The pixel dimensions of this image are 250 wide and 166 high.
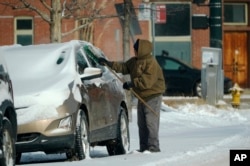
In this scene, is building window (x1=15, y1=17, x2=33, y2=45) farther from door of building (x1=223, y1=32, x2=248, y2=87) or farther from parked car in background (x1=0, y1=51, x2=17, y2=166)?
parked car in background (x1=0, y1=51, x2=17, y2=166)

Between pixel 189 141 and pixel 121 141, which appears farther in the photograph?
pixel 189 141

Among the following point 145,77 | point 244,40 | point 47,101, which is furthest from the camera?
point 244,40

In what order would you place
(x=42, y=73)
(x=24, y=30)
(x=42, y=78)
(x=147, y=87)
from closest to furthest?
(x=42, y=78)
(x=42, y=73)
(x=147, y=87)
(x=24, y=30)

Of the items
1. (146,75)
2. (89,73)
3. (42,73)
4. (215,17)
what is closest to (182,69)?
(215,17)

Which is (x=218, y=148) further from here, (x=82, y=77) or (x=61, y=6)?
(x=61, y=6)

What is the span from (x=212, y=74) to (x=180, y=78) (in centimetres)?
507

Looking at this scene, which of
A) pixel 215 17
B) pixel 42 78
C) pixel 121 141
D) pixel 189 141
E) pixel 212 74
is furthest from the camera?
pixel 212 74

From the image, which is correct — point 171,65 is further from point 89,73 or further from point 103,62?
point 89,73

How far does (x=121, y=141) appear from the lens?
643 inches

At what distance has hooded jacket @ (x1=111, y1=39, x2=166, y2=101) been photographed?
1512 centimetres

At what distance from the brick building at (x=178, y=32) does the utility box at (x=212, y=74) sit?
28.3 ft

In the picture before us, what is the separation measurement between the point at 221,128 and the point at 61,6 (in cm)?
427

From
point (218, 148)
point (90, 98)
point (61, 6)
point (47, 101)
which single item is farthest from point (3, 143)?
point (61, 6)

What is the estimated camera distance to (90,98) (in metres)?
15.0
